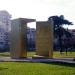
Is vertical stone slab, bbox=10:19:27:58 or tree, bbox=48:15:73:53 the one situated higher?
tree, bbox=48:15:73:53

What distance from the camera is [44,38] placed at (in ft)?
108

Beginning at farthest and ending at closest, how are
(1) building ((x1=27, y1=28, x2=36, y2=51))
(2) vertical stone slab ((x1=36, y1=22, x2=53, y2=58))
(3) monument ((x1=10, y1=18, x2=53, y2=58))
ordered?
(1) building ((x1=27, y1=28, x2=36, y2=51)) < (3) monument ((x1=10, y1=18, x2=53, y2=58)) < (2) vertical stone slab ((x1=36, y1=22, x2=53, y2=58))

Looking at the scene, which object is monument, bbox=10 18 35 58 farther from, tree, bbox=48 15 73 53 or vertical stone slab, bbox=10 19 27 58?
tree, bbox=48 15 73 53

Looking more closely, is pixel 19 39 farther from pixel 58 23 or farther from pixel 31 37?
pixel 31 37

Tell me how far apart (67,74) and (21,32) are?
19567mm

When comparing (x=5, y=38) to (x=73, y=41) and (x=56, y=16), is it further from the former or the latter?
(x=56, y=16)

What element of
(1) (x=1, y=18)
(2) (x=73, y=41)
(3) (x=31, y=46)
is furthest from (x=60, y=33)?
(1) (x=1, y=18)

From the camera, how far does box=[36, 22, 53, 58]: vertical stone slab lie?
32.1m

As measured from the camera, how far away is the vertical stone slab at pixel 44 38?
1263 inches

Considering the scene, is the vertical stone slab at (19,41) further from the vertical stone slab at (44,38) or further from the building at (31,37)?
the building at (31,37)

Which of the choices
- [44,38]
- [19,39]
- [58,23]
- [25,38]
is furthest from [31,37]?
[19,39]

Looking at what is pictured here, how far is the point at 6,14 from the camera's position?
4254 inches

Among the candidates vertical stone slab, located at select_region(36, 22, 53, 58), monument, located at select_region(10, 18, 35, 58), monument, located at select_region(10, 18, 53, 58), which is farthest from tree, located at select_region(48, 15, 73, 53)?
monument, located at select_region(10, 18, 35, 58)

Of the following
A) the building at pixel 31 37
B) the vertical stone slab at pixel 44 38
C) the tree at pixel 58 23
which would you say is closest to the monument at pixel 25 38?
the vertical stone slab at pixel 44 38
